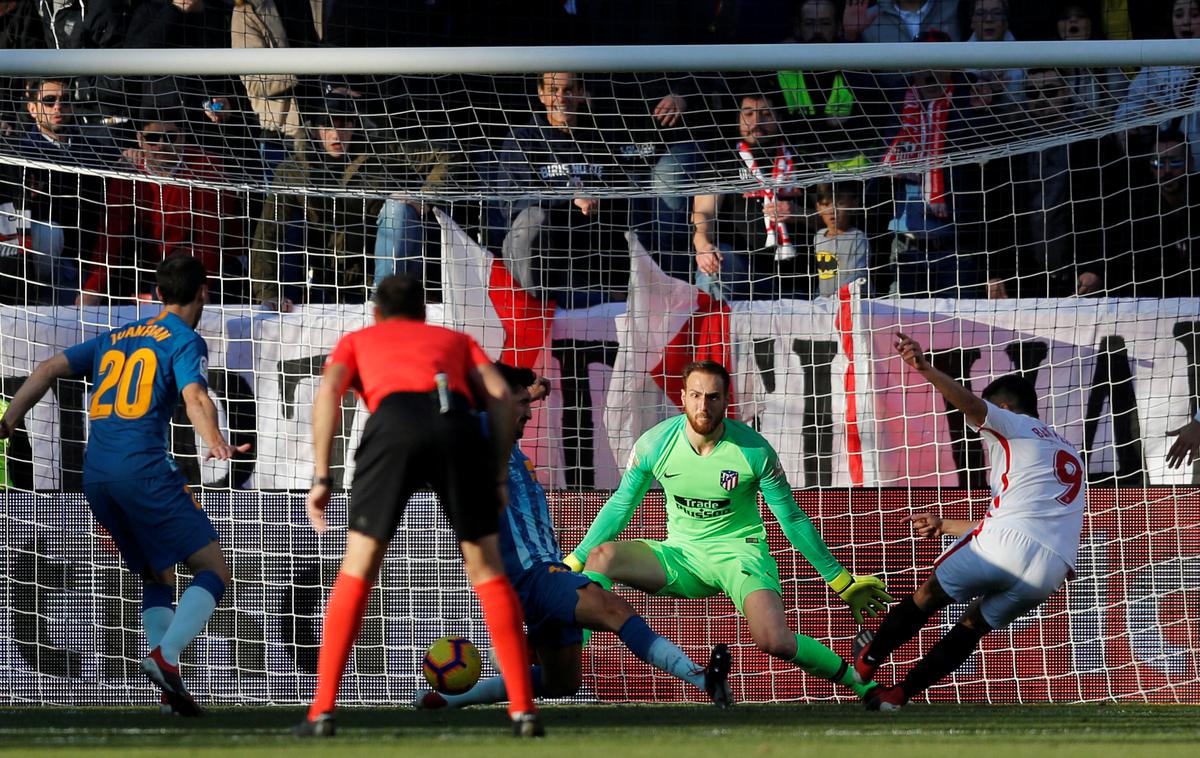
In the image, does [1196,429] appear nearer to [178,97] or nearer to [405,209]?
[405,209]

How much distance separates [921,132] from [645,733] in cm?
443

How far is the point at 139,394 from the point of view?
22.4 ft

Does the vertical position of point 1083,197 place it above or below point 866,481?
above

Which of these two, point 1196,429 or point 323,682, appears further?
point 1196,429

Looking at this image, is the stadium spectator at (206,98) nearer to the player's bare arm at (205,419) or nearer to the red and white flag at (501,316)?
the red and white flag at (501,316)

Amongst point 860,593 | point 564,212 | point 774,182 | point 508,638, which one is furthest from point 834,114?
point 508,638

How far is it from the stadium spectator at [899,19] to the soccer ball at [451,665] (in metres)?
5.93

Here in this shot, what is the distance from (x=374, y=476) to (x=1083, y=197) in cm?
581

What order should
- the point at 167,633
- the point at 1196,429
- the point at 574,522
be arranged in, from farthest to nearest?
the point at 574,522 → the point at 1196,429 → the point at 167,633

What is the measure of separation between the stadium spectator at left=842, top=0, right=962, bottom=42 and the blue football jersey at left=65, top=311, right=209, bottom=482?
5959 millimetres

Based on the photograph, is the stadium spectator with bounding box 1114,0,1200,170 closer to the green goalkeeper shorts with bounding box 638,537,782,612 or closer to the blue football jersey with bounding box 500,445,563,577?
the green goalkeeper shorts with bounding box 638,537,782,612

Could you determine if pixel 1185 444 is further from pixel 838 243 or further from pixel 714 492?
pixel 714 492

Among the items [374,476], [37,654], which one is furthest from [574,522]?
[374,476]

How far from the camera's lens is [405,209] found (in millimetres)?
9180
